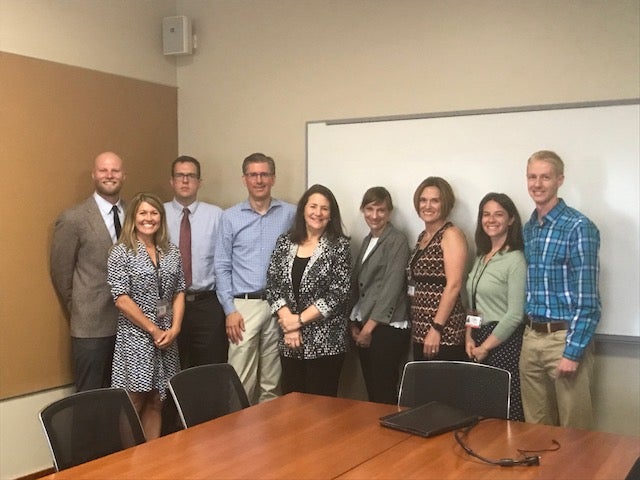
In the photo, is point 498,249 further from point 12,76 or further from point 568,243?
point 12,76

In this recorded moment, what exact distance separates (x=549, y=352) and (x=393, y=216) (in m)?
1.37

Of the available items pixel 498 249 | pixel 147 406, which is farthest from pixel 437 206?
pixel 147 406

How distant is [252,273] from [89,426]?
2.00 metres

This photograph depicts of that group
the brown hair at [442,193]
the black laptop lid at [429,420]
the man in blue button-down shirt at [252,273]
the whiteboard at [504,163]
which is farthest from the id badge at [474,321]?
the man in blue button-down shirt at [252,273]

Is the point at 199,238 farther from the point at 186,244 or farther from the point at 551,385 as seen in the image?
the point at 551,385

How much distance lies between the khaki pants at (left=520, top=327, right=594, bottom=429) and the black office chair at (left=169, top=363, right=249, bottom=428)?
1503 millimetres

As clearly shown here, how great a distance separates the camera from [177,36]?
5.26m

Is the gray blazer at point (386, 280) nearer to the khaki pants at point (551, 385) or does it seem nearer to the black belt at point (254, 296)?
the black belt at point (254, 296)

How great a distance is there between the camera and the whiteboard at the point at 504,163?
3.85 metres

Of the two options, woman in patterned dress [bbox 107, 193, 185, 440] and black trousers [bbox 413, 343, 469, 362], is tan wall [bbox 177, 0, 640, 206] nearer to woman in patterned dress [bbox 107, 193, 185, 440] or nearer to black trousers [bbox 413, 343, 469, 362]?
woman in patterned dress [bbox 107, 193, 185, 440]

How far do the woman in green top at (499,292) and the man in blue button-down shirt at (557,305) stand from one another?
75mm

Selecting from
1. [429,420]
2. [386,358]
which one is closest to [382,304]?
[386,358]

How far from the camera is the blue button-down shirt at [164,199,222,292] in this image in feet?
15.2

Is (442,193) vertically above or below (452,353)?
above
